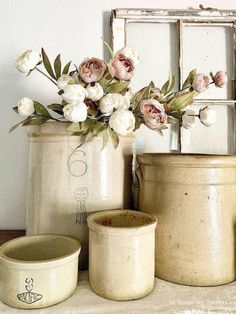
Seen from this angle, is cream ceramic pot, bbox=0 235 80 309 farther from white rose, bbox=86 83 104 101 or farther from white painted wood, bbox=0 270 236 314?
white rose, bbox=86 83 104 101

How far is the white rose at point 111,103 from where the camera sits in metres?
0.50

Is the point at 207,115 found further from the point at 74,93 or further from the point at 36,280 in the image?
the point at 36,280

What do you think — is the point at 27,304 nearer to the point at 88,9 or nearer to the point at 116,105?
the point at 116,105

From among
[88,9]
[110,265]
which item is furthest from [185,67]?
[110,265]

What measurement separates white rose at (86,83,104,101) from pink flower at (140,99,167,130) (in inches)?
3.1

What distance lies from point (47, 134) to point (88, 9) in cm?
39

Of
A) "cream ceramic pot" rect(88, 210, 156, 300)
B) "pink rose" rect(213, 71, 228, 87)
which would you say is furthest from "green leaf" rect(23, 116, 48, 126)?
"pink rose" rect(213, 71, 228, 87)

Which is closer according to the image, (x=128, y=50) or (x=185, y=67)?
(x=128, y=50)

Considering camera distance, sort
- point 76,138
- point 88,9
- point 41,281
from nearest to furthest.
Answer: point 41,281 → point 76,138 → point 88,9

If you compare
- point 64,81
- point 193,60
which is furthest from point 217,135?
point 64,81

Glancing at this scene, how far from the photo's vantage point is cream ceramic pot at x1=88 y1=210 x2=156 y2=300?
0.45m

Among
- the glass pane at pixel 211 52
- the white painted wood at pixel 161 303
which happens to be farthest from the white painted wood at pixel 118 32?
the white painted wood at pixel 161 303

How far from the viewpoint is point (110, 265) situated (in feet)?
1.50

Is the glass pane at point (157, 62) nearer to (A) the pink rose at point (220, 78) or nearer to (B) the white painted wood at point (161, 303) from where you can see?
(A) the pink rose at point (220, 78)
